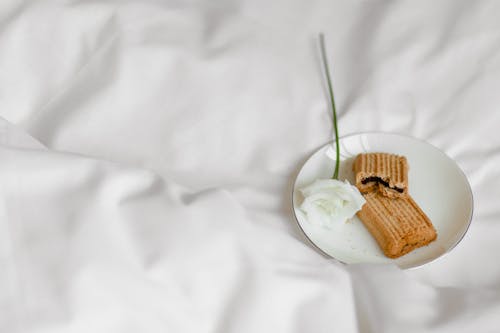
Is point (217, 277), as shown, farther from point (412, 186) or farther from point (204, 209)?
point (412, 186)

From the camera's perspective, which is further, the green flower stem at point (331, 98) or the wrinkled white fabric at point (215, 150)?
the green flower stem at point (331, 98)

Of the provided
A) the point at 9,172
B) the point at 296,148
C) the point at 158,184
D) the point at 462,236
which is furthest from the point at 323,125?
the point at 9,172

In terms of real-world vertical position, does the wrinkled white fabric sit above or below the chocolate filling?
above

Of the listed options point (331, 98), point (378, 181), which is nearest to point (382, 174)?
point (378, 181)

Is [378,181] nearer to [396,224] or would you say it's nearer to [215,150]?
[396,224]

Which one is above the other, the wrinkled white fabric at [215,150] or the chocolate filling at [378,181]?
the wrinkled white fabric at [215,150]
